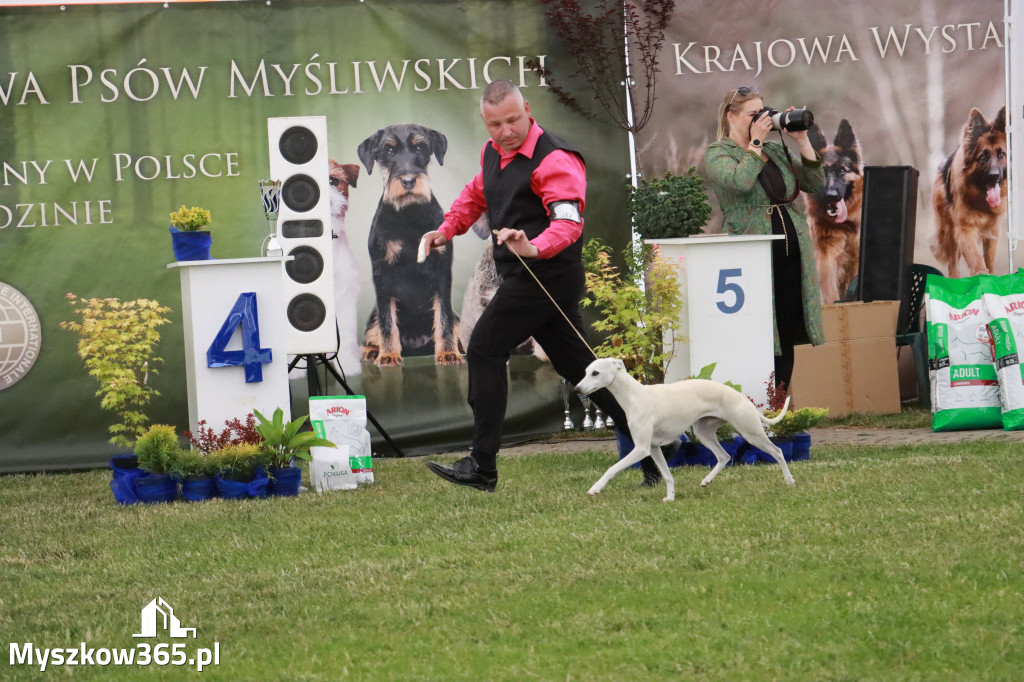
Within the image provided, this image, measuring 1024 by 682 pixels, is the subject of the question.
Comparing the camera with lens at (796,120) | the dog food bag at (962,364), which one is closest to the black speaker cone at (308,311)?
the camera with lens at (796,120)

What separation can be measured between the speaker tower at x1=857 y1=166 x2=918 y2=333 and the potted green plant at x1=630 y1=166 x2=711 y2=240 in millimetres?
1956

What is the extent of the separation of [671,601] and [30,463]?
5.71 metres

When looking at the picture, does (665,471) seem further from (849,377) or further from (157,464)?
(849,377)

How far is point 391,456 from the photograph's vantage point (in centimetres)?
812

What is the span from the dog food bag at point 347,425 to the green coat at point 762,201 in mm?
2348

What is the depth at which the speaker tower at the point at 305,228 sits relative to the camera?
7051 mm

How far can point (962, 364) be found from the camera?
7.33 meters

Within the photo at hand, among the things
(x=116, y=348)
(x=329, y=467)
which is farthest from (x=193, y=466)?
→ (x=116, y=348)

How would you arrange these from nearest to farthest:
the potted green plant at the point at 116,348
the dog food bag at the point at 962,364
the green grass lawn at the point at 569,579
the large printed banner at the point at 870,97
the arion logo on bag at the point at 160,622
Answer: the green grass lawn at the point at 569,579 → the arion logo on bag at the point at 160,622 → the potted green plant at the point at 116,348 → the dog food bag at the point at 962,364 → the large printed banner at the point at 870,97

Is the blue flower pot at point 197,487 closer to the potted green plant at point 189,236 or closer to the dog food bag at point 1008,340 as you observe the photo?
the potted green plant at point 189,236

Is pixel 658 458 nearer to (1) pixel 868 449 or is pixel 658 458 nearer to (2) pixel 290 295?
(1) pixel 868 449

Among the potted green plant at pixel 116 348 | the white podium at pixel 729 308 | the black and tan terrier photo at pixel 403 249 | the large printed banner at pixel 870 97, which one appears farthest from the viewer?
the large printed banner at pixel 870 97

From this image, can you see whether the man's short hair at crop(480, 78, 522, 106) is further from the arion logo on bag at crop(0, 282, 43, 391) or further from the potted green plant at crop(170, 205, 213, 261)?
the arion logo on bag at crop(0, 282, 43, 391)

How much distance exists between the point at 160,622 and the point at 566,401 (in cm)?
497
